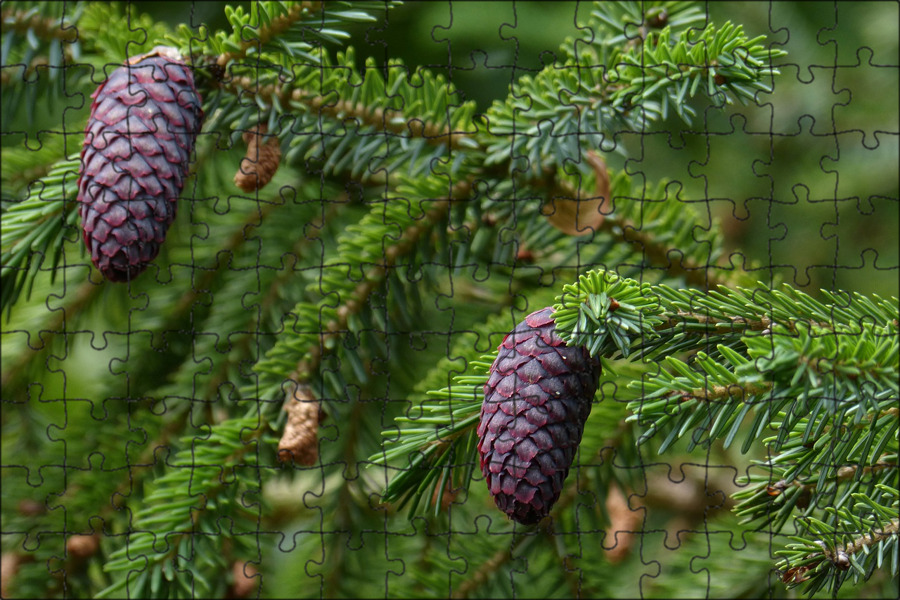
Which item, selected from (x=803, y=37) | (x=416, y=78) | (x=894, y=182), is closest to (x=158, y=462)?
(x=416, y=78)

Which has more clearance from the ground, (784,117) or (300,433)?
(784,117)

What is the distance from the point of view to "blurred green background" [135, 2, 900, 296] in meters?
1.66

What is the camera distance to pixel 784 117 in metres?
2.52

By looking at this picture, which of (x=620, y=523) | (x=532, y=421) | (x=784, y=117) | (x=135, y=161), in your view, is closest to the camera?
(x=532, y=421)

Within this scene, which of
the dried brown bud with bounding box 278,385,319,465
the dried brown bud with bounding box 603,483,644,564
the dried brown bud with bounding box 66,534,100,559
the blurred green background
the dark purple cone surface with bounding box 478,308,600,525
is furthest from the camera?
the blurred green background

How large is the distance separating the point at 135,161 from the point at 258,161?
0.41 feet

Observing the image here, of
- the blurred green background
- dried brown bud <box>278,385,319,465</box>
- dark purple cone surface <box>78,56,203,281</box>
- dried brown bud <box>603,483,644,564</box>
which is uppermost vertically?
the blurred green background

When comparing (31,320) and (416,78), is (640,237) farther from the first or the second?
(31,320)

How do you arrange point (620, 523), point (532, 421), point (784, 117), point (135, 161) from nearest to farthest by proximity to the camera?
point (532, 421)
point (135, 161)
point (620, 523)
point (784, 117)

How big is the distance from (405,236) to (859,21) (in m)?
1.46
